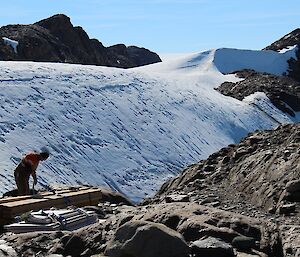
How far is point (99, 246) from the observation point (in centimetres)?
815

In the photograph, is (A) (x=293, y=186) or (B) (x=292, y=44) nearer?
(A) (x=293, y=186)

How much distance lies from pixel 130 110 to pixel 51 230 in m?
24.1

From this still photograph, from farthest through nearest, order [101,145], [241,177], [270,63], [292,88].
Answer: [270,63] → [292,88] → [101,145] → [241,177]

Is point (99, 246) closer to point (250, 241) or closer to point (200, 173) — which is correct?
point (250, 241)

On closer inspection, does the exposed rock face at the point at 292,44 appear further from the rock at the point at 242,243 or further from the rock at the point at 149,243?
the rock at the point at 149,243

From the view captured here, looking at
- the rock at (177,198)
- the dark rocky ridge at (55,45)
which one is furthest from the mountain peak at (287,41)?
the rock at (177,198)

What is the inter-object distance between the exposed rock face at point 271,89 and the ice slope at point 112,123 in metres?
2.57

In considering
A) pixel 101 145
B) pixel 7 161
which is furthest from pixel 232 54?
pixel 7 161

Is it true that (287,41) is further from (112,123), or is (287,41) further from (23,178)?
(23,178)

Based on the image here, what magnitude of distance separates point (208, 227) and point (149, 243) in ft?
3.14

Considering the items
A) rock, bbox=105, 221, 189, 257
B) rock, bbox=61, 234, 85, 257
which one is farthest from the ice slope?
rock, bbox=105, 221, 189, 257

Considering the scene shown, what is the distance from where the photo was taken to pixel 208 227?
791 cm

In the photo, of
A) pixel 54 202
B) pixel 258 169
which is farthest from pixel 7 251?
pixel 258 169

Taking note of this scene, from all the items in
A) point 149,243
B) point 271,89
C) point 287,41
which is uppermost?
point 287,41
